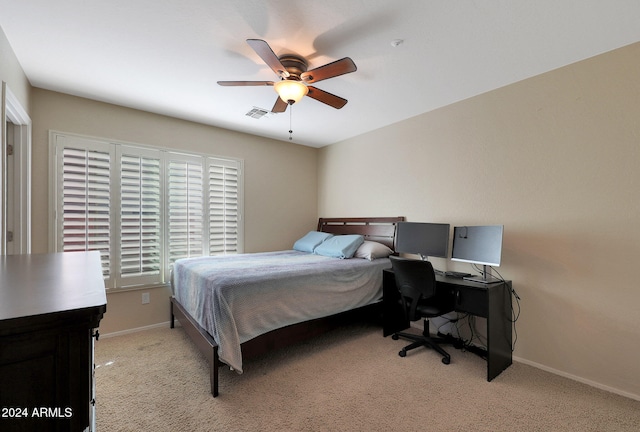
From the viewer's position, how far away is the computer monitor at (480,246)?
2523 mm

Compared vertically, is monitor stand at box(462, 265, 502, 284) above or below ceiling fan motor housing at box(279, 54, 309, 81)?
below

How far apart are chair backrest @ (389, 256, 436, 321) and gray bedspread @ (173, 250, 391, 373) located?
0.53 meters

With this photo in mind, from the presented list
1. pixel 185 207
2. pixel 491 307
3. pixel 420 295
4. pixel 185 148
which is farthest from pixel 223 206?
pixel 491 307

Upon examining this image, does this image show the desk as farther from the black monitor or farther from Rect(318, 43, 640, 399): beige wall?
the black monitor

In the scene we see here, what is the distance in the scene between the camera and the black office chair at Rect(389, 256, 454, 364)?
8.55 ft

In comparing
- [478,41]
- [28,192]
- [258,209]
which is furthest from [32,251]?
[478,41]

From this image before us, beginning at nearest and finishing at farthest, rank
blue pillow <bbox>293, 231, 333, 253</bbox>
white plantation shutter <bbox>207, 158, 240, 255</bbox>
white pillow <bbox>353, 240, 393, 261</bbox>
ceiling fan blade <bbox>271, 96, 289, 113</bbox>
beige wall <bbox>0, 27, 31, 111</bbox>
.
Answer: beige wall <bbox>0, 27, 31, 111</bbox> → ceiling fan blade <bbox>271, 96, 289, 113</bbox> → white pillow <bbox>353, 240, 393, 261</bbox> → white plantation shutter <bbox>207, 158, 240, 255</bbox> → blue pillow <bbox>293, 231, 333, 253</bbox>

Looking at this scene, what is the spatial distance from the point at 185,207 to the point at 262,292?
Answer: 6.41ft

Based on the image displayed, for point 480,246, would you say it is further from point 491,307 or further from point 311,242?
point 311,242

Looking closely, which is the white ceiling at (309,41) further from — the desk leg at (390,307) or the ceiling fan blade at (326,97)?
the desk leg at (390,307)

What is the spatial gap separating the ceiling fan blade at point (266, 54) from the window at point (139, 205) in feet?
7.27

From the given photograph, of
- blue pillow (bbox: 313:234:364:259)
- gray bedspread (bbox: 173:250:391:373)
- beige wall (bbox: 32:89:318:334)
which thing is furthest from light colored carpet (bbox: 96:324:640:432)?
blue pillow (bbox: 313:234:364:259)

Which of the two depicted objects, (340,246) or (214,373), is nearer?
(214,373)

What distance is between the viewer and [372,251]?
353 cm
